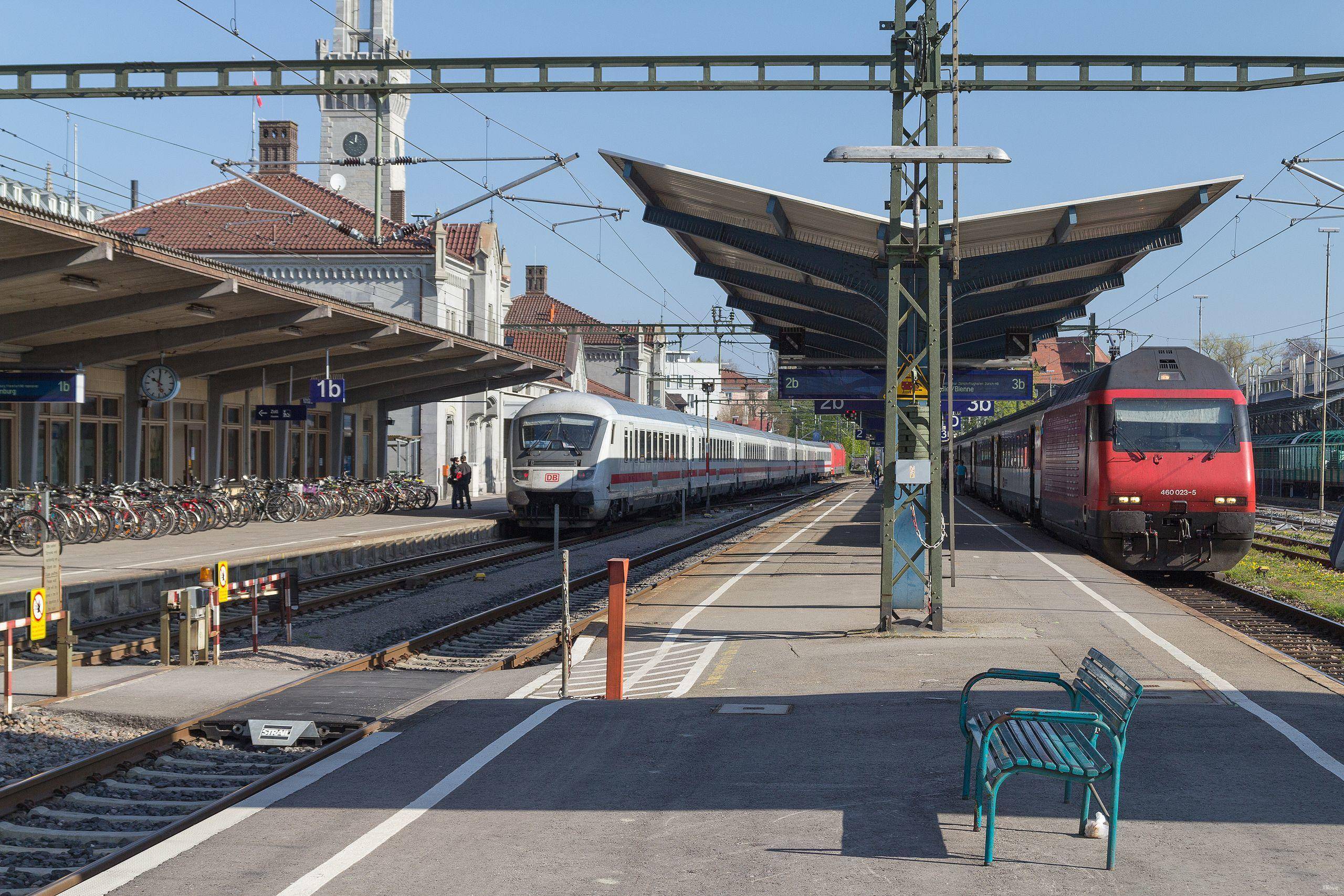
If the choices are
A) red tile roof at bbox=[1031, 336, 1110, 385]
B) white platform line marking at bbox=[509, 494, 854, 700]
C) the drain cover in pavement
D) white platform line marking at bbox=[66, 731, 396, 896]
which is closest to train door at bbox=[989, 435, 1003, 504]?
white platform line marking at bbox=[509, 494, 854, 700]

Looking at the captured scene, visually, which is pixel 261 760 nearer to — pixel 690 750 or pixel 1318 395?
pixel 690 750

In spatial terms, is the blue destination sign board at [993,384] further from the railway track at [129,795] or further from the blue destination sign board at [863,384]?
the railway track at [129,795]

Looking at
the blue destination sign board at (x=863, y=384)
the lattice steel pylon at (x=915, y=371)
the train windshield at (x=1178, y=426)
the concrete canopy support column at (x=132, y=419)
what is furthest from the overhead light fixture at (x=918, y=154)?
the concrete canopy support column at (x=132, y=419)

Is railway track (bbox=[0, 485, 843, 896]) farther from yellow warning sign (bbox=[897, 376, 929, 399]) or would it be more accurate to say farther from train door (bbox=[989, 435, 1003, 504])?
train door (bbox=[989, 435, 1003, 504])

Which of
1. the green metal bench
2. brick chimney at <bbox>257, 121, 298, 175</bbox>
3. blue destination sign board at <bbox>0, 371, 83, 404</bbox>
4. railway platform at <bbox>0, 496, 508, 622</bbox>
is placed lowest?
railway platform at <bbox>0, 496, 508, 622</bbox>

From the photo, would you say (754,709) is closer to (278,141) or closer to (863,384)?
(863,384)

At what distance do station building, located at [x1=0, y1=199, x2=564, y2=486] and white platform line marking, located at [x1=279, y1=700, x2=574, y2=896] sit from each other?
11.2m

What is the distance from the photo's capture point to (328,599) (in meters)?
17.5

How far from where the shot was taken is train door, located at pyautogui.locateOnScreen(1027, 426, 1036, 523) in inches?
1191

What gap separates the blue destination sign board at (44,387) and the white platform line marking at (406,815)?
48.8 feet

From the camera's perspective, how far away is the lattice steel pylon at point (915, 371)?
42.8ft

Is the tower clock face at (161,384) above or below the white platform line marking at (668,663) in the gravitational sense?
above

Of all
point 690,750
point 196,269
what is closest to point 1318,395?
point 196,269

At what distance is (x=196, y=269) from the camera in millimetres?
21062
